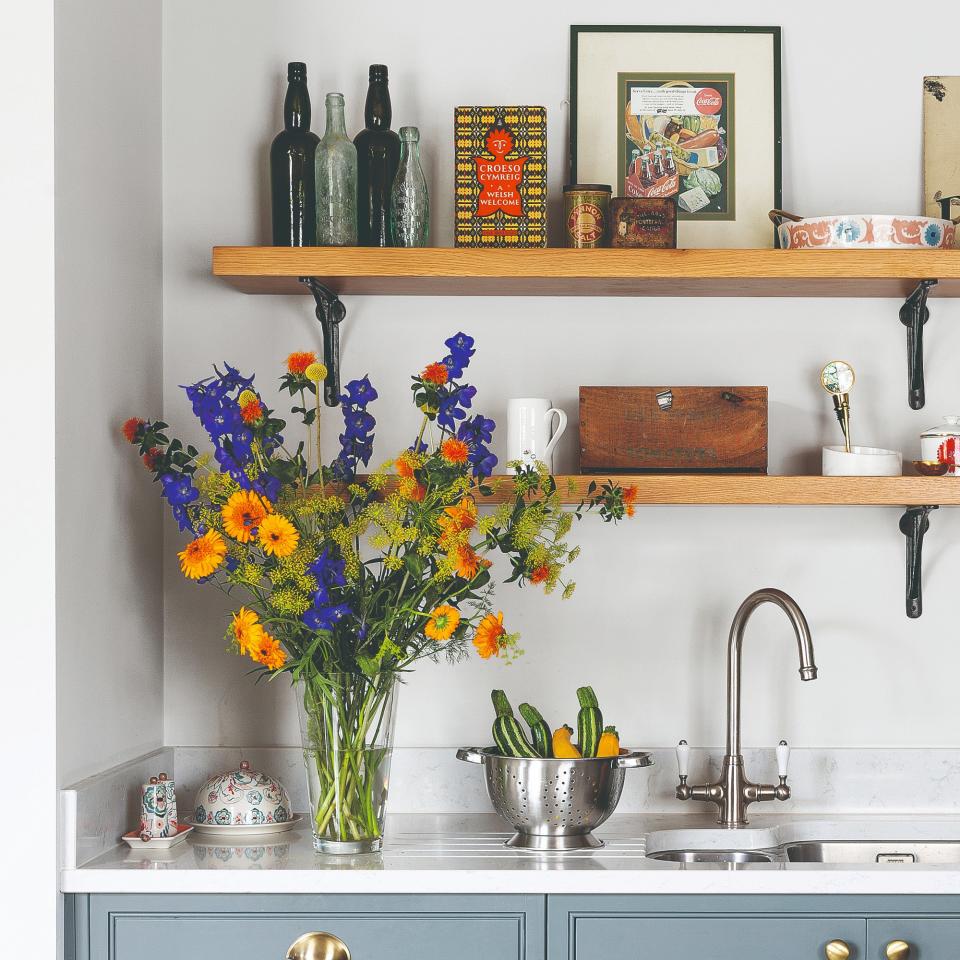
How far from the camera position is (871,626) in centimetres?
205

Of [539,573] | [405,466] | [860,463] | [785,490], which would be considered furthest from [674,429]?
[405,466]

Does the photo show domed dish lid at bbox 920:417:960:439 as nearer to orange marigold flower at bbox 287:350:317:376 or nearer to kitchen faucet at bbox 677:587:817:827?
kitchen faucet at bbox 677:587:817:827

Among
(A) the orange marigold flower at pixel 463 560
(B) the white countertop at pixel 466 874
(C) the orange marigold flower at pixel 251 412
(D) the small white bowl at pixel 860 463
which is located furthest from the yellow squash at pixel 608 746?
(C) the orange marigold flower at pixel 251 412

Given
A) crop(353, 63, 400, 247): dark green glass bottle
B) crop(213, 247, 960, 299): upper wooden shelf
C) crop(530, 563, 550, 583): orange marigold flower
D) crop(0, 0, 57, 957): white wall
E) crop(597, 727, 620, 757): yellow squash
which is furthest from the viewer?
crop(353, 63, 400, 247): dark green glass bottle

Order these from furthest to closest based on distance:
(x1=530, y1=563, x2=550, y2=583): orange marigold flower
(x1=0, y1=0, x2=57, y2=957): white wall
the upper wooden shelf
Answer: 1. the upper wooden shelf
2. (x1=530, y1=563, x2=550, y2=583): orange marigold flower
3. (x1=0, y1=0, x2=57, y2=957): white wall

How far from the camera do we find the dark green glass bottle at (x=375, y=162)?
78.0 inches

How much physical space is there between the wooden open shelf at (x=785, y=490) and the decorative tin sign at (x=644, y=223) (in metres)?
0.38

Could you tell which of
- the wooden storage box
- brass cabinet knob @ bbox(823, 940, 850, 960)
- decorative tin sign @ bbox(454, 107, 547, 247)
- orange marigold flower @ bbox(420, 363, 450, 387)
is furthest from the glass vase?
decorative tin sign @ bbox(454, 107, 547, 247)

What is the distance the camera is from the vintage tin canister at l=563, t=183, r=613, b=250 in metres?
1.93

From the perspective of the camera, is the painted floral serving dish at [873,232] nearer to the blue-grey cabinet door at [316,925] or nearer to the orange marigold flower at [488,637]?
the orange marigold flower at [488,637]

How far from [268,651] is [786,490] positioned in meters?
0.84

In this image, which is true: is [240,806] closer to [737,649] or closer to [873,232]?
[737,649]

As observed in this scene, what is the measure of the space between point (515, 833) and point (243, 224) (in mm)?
1131

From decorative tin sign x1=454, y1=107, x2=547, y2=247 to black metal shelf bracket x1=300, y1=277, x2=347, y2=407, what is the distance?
251 mm
